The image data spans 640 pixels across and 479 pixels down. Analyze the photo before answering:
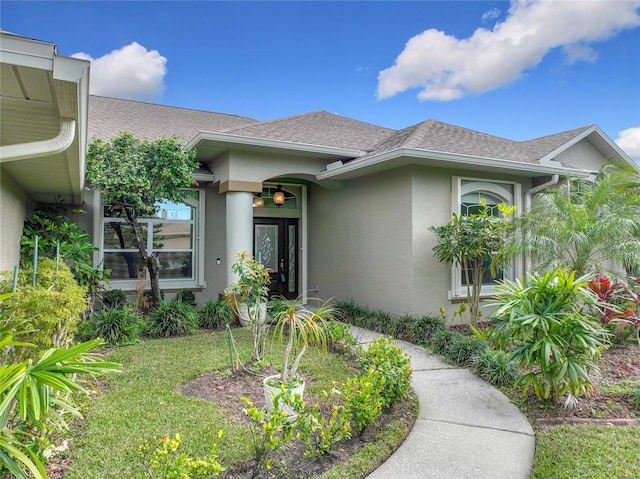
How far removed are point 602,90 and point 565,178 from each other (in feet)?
17.6

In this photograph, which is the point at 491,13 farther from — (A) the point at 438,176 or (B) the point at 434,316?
(B) the point at 434,316

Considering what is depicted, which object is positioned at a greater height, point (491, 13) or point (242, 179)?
point (491, 13)

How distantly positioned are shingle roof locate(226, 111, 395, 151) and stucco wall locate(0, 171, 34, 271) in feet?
13.6

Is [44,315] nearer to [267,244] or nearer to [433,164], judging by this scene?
[433,164]

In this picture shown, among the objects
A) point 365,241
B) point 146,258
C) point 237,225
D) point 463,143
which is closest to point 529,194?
point 463,143

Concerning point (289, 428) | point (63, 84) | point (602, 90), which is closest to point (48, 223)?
point (63, 84)

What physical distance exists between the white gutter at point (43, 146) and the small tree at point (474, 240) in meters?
6.49

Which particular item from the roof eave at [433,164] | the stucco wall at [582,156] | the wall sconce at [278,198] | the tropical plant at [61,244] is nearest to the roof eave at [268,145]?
the roof eave at [433,164]

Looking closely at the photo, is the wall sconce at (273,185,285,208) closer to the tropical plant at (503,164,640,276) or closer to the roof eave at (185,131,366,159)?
the roof eave at (185,131,366,159)

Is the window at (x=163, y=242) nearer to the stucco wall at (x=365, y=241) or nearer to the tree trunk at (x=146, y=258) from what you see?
the tree trunk at (x=146, y=258)

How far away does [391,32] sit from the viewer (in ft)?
38.6

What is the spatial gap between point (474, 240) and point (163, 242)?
7.53 meters

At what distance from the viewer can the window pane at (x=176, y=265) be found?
401 inches

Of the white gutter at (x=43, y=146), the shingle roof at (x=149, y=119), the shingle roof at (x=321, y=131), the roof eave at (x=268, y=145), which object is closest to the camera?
the white gutter at (x=43, y=146)
